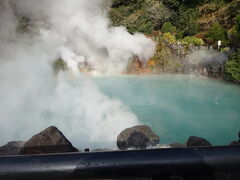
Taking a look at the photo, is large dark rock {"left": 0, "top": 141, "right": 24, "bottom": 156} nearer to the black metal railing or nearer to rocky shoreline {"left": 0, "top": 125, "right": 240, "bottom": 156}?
rocky shoreline {"left": 0, "top": 125, "right": 240, "bottom": 156}

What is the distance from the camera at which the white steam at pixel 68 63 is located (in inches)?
279

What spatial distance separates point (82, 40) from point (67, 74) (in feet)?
8.26

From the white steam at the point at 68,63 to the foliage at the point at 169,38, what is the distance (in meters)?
0.97

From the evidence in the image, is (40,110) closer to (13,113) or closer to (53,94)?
(13,113)

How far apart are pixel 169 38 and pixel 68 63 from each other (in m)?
5.48

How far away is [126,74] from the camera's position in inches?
585

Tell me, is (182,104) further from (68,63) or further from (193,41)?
(68,63)

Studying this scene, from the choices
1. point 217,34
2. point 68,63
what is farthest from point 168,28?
point 68,63

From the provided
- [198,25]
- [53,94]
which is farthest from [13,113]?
[198,25]

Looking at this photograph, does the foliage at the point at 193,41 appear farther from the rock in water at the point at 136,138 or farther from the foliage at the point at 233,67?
the rock in water at the point at 136,138

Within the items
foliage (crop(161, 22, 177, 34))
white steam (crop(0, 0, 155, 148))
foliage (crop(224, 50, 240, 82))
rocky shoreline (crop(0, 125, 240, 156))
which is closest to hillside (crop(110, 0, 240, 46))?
foliage (crop(161, 22, 177, 34))

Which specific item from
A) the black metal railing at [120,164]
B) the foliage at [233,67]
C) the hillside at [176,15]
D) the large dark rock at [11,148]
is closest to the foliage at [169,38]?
the hillside at [176,15]

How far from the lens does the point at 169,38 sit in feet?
50.7

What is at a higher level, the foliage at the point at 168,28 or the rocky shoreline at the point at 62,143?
the foliage at the point at 168,28
